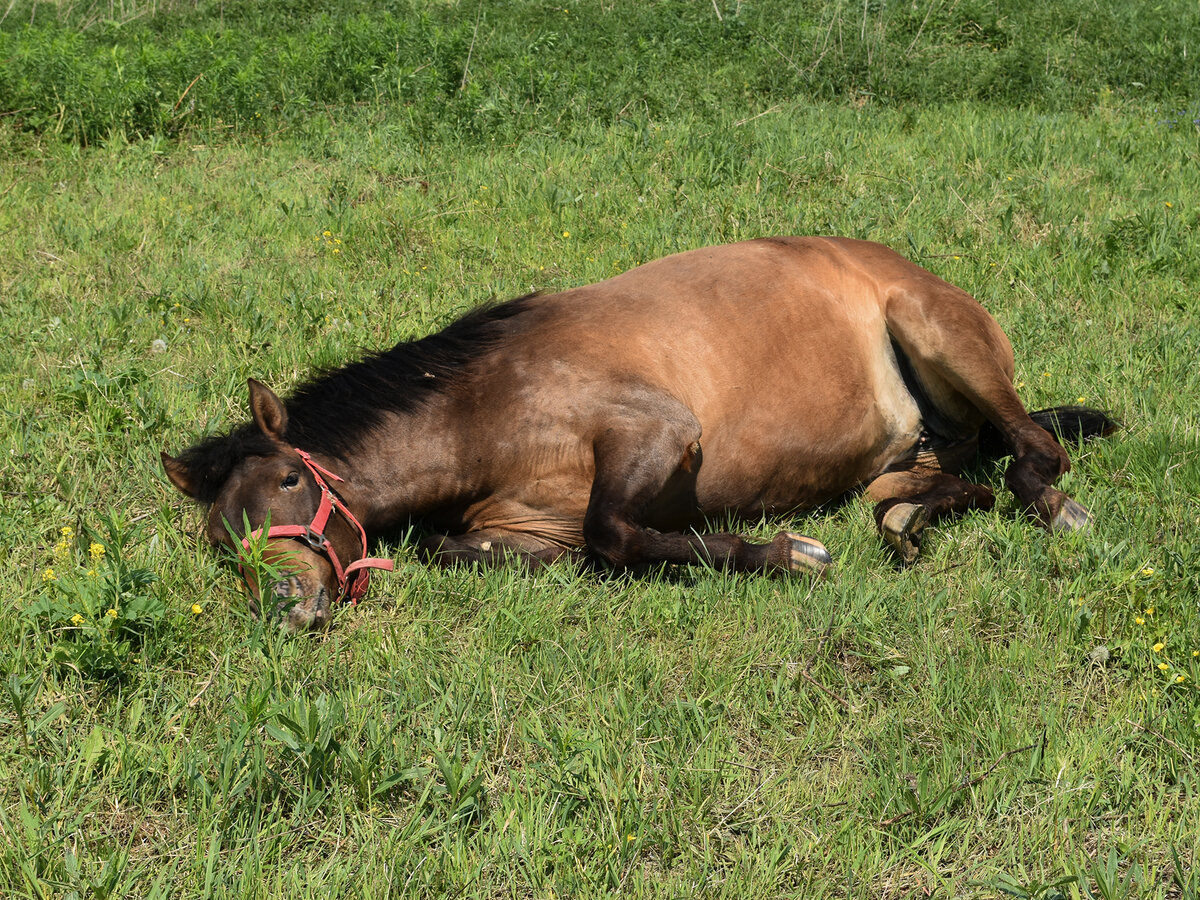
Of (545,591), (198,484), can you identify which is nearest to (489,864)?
(545,591)

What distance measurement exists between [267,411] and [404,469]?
0.60 metres

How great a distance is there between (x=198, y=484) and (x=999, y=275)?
5.17 meters

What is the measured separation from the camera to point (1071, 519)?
175 inches

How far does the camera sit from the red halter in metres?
3.85

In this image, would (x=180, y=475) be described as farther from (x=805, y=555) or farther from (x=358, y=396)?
(x=805, y=555)

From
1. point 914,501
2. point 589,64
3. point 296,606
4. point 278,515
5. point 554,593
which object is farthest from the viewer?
point 589,64

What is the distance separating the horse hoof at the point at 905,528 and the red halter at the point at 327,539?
205 cm

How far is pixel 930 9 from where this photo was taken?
11.7 meters

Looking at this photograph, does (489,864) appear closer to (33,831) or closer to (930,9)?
(33,831)

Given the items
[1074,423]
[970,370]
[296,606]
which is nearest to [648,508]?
[296,606]

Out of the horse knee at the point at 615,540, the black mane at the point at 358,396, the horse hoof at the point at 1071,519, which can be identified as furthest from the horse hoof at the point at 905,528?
the black mane at the point at 358,396

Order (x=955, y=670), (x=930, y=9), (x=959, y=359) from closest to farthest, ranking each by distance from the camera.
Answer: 1. (x=955, y=670)
2. (x=959, y=359)
3. (x=930, y=9)

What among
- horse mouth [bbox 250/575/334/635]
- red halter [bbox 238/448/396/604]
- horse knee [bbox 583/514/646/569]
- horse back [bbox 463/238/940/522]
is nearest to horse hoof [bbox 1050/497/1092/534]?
horse back [bbox 463/238/940/522]

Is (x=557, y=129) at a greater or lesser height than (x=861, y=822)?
greater
